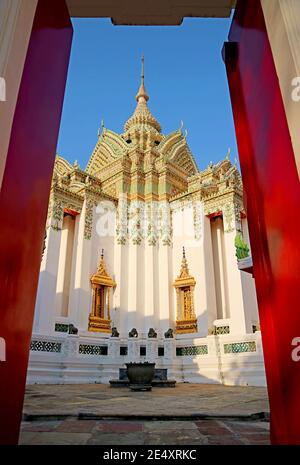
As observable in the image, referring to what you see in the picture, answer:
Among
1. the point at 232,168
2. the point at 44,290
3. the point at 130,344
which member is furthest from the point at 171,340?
the point at 232,168

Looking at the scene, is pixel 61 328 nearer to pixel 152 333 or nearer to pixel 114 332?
pixel 114 332

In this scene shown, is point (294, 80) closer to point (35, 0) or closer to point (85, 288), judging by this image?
point (35, 0)

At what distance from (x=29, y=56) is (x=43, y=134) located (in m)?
0.53

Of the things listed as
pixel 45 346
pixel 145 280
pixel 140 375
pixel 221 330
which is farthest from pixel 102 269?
pixel 140 375

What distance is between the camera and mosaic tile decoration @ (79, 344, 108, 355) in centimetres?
1158

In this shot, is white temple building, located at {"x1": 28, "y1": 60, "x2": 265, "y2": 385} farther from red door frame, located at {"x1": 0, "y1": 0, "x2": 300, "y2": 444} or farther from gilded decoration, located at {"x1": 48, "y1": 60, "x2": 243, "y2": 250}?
red door frame, located at {"x1": 0, "y1": 0, "x2": 300, "y2": 444}

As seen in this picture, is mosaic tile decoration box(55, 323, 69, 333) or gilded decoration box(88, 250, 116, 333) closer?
mosaic tile decoration box(55, 323, 69, 333)

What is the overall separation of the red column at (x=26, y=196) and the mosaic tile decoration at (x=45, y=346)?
363 inches

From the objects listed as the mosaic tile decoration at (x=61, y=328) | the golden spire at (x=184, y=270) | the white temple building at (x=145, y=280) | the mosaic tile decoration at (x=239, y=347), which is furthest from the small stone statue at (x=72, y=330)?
the mosaic tile decoration at (x=239, y=347)

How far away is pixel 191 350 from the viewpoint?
1230 cm

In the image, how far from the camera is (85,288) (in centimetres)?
1302

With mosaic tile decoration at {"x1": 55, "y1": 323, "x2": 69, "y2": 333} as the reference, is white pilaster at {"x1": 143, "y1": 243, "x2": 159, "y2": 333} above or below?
above

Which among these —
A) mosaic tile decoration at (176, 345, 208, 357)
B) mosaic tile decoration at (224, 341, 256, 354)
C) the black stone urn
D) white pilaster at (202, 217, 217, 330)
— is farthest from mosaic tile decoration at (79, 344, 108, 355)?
mosaic tile decoration at (224, 341, 256, 354)

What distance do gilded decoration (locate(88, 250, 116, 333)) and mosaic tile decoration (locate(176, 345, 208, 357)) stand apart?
9.06 feet
